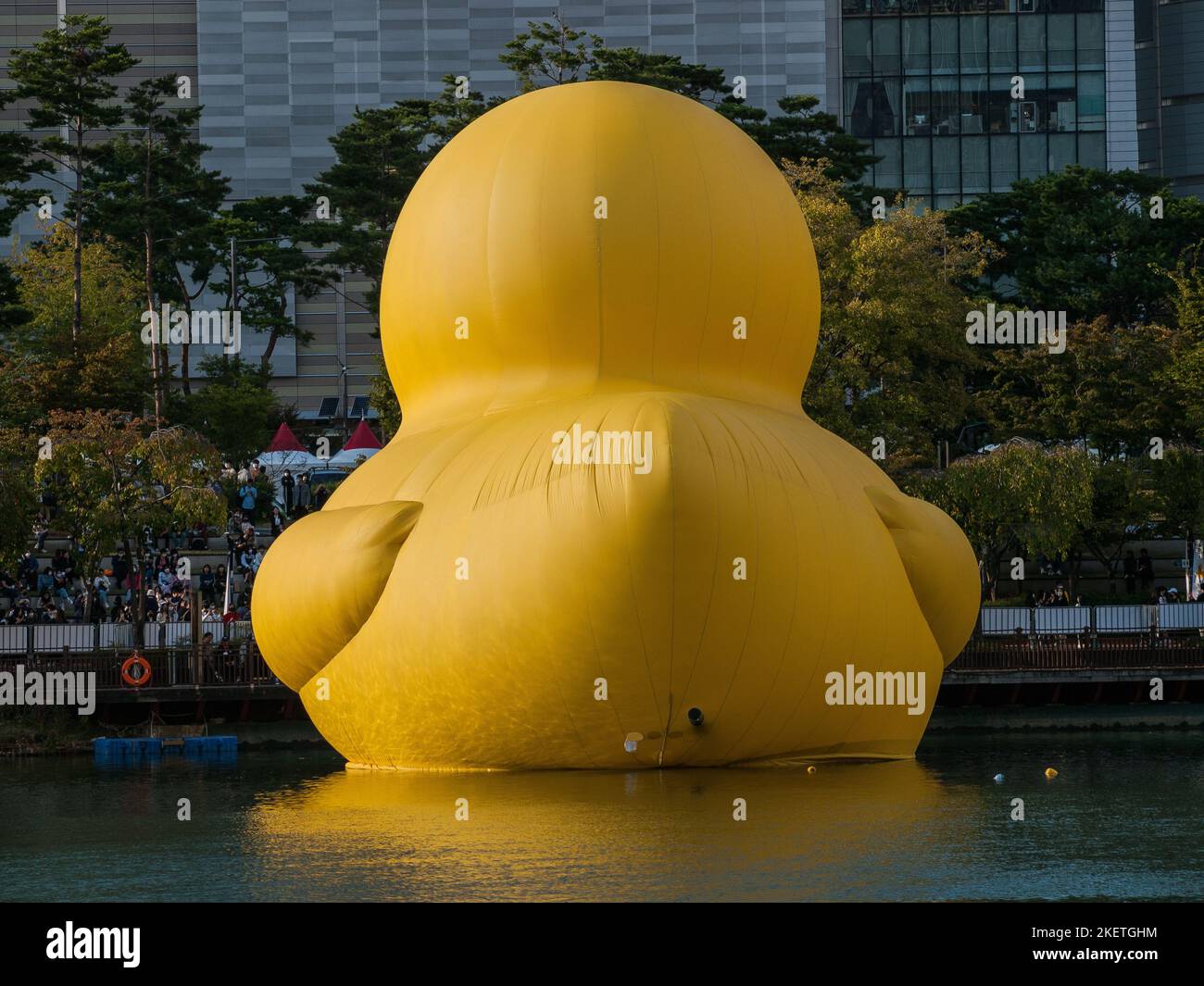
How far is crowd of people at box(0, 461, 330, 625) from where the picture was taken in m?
32.3

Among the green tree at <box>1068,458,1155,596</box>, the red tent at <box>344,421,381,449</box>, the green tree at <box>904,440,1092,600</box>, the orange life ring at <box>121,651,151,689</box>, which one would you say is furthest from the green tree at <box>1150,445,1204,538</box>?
the orange life ring at <box>121,651,151,689</box>

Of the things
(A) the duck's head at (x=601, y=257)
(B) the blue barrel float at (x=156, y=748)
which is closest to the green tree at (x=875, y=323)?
(B) the blue barrel float at (x=156, y=748)

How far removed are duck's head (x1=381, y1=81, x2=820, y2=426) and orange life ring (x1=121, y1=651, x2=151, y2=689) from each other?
26.2ft

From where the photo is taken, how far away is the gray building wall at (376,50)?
75312mm

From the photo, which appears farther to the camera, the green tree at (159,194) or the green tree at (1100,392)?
the green tree at (159,194)

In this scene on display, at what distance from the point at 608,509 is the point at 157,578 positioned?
Answer: 18756 mm

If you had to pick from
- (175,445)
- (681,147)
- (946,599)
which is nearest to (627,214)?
(681,147)

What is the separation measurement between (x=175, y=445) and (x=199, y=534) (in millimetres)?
8152

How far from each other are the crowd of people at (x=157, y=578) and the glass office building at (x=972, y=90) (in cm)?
4110

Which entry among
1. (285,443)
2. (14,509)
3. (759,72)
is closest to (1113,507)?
(285,443)

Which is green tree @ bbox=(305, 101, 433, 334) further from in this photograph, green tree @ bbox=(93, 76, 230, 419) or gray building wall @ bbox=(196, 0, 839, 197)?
gray building wall @ bbox=(196, 0, 839, 197)

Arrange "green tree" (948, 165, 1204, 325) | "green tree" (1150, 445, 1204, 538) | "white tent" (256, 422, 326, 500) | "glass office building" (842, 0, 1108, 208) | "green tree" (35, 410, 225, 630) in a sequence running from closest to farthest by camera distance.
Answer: "green tree" (35, 410, 225, 630)
"green tree" (1150, 445, 1204, 538)
"white tent" (256, 422, 326, 500)
"green tree" (948, 165, 1204, 325)
"glass office building" (842, 0, 1108, 208)

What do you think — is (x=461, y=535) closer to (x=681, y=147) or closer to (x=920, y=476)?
(x=681, y=147)

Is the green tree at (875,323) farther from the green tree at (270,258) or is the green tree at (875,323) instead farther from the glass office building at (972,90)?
the glass office building at (972,90)
